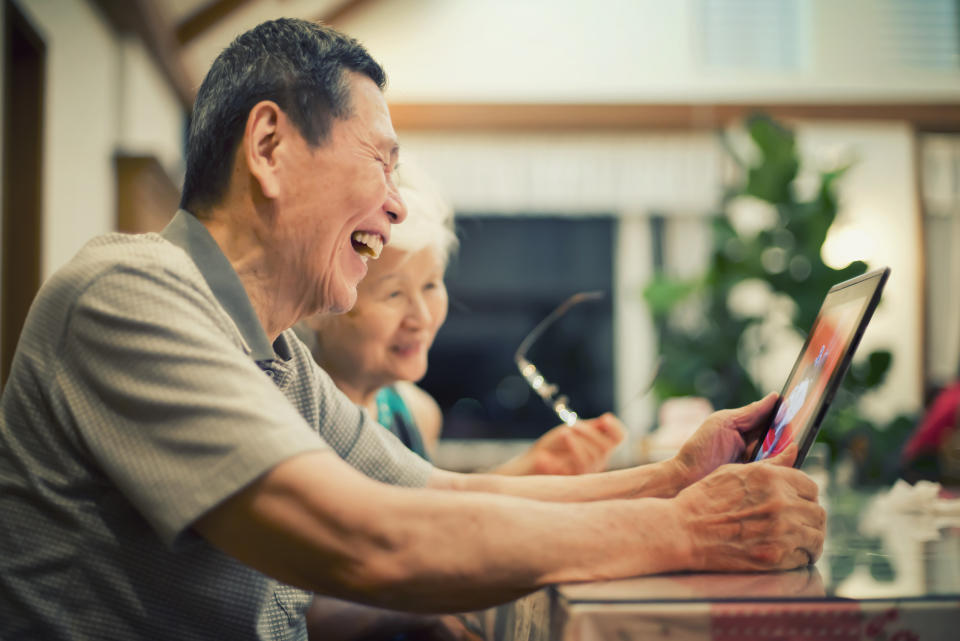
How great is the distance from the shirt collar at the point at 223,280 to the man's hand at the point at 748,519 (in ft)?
1.49

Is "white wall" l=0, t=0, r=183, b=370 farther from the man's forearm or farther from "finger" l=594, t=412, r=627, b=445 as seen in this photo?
the man's forearm

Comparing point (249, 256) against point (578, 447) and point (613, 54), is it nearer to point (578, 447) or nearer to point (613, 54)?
point (578, 447)

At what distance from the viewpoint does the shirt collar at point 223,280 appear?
2.86 feet

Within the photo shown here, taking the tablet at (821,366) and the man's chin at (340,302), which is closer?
the tablet at (821,366)

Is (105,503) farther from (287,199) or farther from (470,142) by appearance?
(470,142)

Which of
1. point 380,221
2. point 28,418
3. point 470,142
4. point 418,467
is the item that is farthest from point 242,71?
point 470,142

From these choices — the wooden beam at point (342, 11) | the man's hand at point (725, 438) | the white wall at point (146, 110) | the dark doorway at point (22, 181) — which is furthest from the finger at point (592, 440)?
the wooden beam at point (342, 11)

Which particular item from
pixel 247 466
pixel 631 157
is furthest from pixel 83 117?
pixel 247 466

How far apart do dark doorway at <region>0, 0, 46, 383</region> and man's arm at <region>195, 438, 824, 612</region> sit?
9.40 feet

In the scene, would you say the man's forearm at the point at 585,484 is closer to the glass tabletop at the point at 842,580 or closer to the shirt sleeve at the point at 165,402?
the glass tabletop at the point at 842,580

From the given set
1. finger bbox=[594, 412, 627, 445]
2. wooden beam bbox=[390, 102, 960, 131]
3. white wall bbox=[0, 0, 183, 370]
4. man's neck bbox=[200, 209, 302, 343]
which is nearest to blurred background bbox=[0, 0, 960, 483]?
wooden beam bbox=[390, 102, 960, 131]

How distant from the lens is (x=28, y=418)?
75 cm

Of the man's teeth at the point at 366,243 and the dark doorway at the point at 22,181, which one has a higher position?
the dark doorway at the point at 22,181

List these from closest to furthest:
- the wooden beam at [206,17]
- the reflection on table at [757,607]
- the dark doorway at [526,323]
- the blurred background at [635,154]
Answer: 1. the reflection on table at [757,607]
2. the wooden beam at [206,17]
3. the blurred background at [635,154]
4. the dark doorway at [526,323]
